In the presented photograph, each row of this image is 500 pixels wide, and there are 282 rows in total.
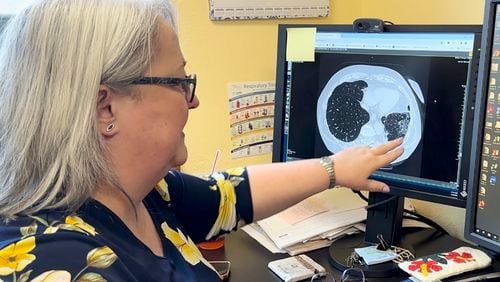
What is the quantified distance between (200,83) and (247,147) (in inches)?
8.4

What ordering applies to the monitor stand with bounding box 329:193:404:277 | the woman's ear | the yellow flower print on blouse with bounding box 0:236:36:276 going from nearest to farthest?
1. the yellow flower print on blouse with bounding box 0:236:36:276
2. the woman's ear
3. the monitor stand with bounding box 329:193:404:277

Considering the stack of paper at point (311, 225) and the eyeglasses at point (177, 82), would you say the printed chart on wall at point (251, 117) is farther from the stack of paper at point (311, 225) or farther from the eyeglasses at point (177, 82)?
the eyeglasses at point (177, 82)

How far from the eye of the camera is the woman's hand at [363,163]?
111 cm

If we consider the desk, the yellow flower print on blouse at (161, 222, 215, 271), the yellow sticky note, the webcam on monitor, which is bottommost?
the desk

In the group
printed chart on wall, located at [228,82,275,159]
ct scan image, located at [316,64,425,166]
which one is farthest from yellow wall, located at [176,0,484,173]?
ct scan image, located at [316,64,425,166]

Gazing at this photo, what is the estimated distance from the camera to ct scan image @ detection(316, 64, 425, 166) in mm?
1161

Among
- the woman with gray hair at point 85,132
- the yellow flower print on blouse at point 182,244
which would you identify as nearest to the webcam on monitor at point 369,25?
the woman with gray hair at point 85,132

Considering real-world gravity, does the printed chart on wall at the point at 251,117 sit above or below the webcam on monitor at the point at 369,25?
below

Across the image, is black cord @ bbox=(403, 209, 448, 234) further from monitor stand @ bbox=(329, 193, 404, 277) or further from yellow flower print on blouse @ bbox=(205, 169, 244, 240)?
yellow flower print on blouse @ bbox=(205, 169, 244, 240)

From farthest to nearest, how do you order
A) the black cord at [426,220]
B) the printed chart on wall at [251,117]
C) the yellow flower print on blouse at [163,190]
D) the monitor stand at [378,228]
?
the printed chart on wall at [251,117], the black cord at [426,220], the monitor stand at [378,228], the yellow flower print on blouse at [163,190]

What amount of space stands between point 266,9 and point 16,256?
951 millimetres

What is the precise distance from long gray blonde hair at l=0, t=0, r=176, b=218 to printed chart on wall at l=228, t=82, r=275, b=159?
0.68 meters

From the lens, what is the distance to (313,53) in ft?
4.18

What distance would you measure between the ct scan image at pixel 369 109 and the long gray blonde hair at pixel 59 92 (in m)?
0.55
